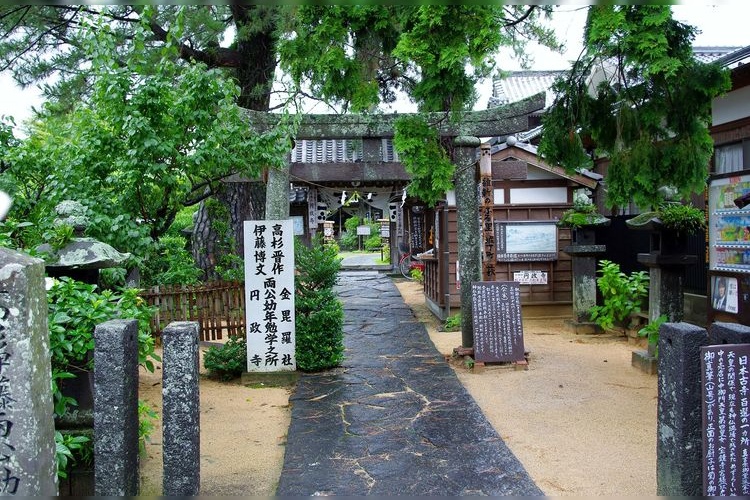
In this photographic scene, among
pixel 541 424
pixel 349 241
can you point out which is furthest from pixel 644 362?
pixel 349 241

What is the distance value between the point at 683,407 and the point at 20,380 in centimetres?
345

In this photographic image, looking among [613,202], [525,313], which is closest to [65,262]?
[613,202]

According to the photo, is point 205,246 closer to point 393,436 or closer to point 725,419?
point 393,436

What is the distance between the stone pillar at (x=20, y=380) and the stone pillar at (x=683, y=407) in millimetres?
3357

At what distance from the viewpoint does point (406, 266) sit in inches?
932

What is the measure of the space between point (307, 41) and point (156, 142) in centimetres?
242

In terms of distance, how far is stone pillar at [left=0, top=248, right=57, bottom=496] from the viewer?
2.86 m

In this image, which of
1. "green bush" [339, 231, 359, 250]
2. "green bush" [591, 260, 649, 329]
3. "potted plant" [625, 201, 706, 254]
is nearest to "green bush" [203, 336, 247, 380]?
"potted plant" [625, 201, 706, 254]

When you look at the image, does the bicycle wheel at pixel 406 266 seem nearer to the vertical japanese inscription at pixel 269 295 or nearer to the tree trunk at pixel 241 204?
the tree trunk at pixel 241 204

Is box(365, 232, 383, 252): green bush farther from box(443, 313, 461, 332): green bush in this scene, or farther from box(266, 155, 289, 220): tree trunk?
box(266, 155, 289, 220): tree trunk

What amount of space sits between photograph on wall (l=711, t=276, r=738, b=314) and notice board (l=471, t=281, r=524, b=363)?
2467 mm

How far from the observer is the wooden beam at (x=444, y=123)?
28.4ft

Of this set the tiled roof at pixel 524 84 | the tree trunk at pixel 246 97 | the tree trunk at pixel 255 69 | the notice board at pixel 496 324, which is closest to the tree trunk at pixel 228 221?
the tree trunk at pixel 246 97

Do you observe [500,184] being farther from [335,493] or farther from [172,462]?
[172,462]
